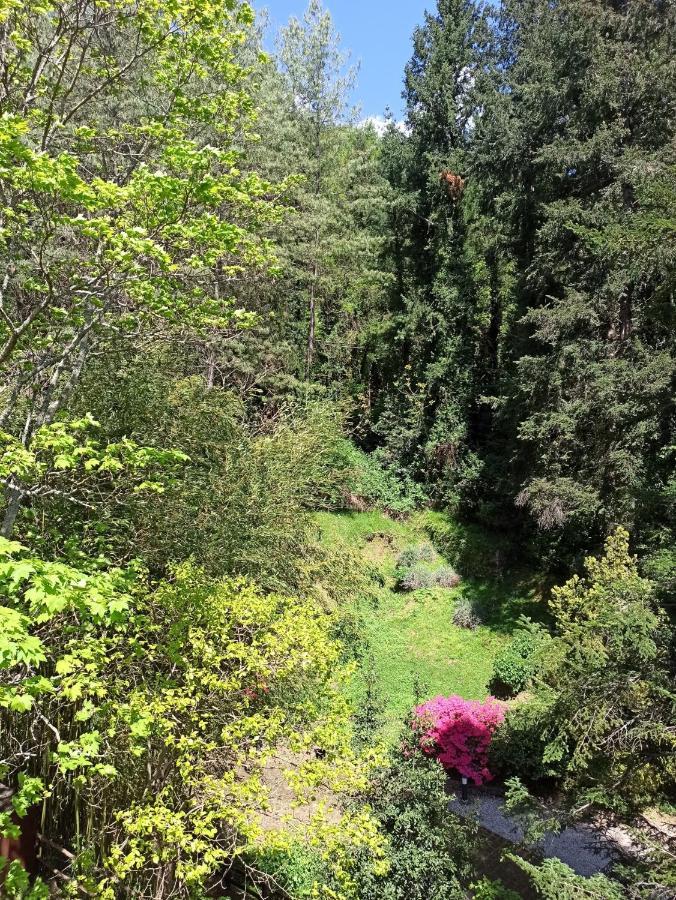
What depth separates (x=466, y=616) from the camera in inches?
559

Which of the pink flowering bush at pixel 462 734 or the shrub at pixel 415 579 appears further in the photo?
the shrub at pixel 415 579

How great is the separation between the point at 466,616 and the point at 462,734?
15.3 ft

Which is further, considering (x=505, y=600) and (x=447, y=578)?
(x=447, y=578)

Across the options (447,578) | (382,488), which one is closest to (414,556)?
(447,578)

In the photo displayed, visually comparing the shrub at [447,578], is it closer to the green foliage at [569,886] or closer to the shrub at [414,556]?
the shrub at [414,556]

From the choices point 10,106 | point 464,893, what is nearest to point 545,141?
point 10,106

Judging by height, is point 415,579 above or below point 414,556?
below

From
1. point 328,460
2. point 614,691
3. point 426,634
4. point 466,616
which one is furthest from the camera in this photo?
point 466,616

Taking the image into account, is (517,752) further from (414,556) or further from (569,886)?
(414,556)

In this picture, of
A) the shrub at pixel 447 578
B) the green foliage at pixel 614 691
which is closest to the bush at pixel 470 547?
the shrub at pixel 447 578

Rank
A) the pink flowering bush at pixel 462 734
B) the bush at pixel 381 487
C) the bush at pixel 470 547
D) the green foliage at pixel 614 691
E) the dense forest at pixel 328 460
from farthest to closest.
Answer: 1. the bush at pixel 381 487
2. the bush at pixel 470 547
3. the pink flowering bush at pixel 462 734
4. the green foliage at pixel 614 691
5. the dense forest at pixel 328 460

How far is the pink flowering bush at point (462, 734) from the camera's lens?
9516 mm

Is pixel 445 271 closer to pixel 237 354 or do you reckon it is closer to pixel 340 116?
pixel 340 116

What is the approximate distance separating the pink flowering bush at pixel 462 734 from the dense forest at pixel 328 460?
6 cm
